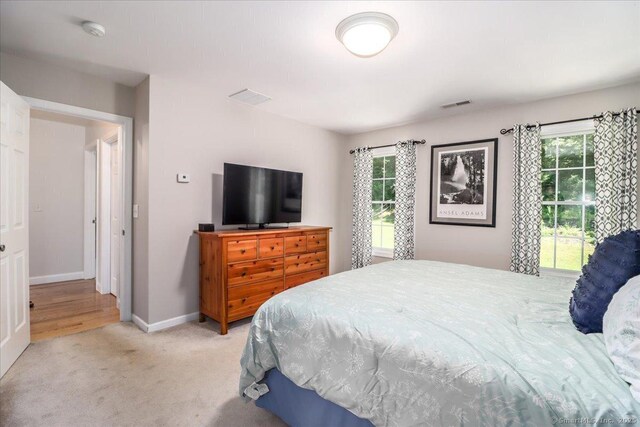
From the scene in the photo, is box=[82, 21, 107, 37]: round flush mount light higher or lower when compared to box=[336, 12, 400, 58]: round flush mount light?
higher

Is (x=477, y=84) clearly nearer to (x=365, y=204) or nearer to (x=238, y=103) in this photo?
(x=365, y=204)

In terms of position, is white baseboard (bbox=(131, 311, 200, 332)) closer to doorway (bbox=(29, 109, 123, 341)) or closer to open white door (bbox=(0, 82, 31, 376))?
doorway (bbox=(29, 109, 123, 341))

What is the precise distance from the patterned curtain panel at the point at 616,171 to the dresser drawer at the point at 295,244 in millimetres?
3021

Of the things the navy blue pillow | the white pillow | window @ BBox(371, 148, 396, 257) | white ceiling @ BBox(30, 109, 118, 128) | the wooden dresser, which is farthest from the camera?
window @ BBox(371, 148, 396, 257)

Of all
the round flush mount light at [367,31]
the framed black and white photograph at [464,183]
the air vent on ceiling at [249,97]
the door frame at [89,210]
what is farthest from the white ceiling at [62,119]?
the framed black and white photograph at [464,183]

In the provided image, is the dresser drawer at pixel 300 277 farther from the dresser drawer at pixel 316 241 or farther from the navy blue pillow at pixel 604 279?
the navy blue pillow at pixel 604 279

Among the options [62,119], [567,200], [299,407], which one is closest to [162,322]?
[299,407]

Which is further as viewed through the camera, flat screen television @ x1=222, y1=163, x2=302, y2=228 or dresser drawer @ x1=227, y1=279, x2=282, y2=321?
flat screen television @ x1=222, y1=163, x2=302, y2=228

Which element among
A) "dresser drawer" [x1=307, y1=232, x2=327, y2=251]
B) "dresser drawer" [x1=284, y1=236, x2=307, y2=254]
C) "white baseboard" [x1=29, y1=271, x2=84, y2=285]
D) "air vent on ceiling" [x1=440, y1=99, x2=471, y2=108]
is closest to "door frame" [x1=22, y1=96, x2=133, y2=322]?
"dresser drawer" [x1=284, y1=236, x2=307, y2=254]

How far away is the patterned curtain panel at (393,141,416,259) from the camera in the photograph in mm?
4293

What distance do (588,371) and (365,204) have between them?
3.85 m

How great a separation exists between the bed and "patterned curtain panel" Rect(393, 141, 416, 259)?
222 cm

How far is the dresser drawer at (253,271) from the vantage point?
9.84 feet

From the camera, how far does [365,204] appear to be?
15.8 ft
